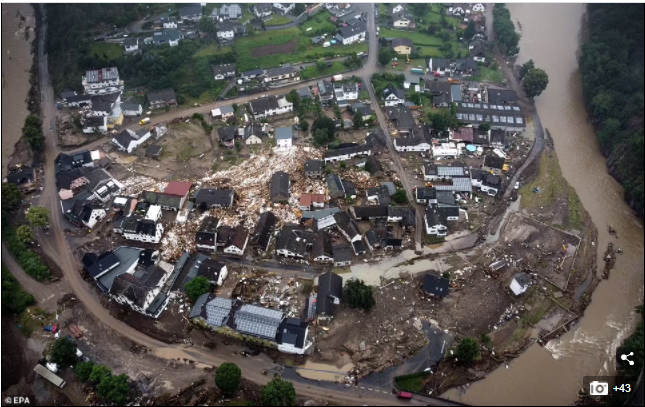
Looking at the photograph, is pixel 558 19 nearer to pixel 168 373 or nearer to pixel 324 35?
pixel 324 35

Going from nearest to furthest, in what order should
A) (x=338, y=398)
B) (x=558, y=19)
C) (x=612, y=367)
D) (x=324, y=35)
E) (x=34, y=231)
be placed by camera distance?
(x=338, y=398)
(x=612, y=367)
(x=34, y=231)
(x=324, y=35)
(x=558, y=19)

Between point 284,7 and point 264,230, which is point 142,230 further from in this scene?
point 284,7

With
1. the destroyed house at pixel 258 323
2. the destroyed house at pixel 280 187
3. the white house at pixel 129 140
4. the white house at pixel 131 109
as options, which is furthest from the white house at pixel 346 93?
the destroyed house at pixel 258 323

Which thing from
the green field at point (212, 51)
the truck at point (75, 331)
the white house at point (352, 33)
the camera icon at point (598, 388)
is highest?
the white house at point (352, 33)

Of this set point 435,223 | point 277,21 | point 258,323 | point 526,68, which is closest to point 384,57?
point 526,68

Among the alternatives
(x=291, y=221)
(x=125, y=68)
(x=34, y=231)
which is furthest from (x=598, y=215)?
(x=125, y=68)

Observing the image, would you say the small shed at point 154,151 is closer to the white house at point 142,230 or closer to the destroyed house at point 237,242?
the white house at point 142,230
